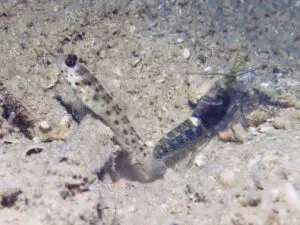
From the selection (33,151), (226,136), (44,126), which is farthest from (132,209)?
(226,136)

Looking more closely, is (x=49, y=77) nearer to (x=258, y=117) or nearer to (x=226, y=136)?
(x=226, y=136)

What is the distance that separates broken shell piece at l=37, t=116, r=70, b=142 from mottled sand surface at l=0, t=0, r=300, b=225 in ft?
0.07

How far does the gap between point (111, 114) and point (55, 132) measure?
0.82 m

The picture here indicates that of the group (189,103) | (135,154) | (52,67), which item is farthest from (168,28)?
(135,154)

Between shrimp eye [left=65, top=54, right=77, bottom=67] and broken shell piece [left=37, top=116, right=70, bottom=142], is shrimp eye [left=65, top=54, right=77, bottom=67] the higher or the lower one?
the higher one

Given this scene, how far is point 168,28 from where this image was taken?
4848mm

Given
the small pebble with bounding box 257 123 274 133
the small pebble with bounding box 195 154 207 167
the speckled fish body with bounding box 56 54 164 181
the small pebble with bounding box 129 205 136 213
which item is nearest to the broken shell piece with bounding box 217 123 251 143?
the small pebble with bounding box 257 123 274 133

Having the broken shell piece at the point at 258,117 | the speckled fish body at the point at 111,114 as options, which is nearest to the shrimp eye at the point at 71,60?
the speckled fish body at the point at 111,114

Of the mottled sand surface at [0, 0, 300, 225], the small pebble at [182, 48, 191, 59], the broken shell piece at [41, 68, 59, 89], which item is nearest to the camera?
the mottled sand surface at [0, 0, 300, 225]

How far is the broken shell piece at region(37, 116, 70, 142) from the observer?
133 inches

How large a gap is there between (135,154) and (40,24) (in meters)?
2.73

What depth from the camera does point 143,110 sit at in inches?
168

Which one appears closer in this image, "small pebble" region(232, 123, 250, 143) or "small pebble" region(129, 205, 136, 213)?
"small pebble" region(129, 205, 136, 213)

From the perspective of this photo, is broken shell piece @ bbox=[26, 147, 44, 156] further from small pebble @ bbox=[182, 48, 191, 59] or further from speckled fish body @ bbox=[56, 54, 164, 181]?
small pebble @ bbox=[182, 48, 191, 59]
